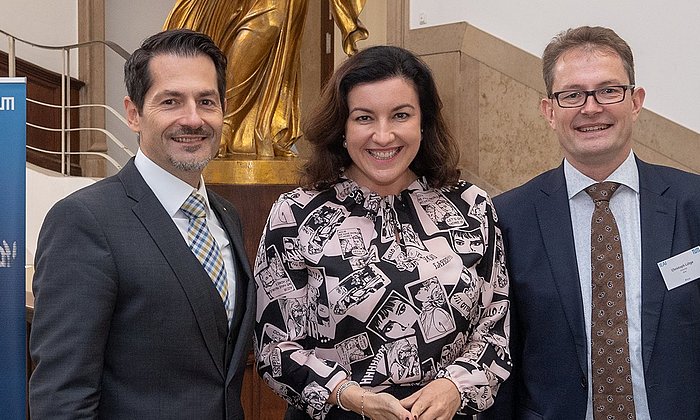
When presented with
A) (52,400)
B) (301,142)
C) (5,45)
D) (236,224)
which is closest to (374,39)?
(301,142)

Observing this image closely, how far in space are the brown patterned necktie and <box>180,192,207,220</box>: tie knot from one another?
0.92 m

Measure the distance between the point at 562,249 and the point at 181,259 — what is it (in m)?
0.92

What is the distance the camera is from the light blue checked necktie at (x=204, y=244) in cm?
199

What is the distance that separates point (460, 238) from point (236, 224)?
1.80 feet

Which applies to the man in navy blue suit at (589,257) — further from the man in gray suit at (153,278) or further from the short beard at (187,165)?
the short beard at (187,165)

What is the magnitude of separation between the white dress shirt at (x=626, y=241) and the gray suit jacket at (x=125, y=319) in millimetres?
834

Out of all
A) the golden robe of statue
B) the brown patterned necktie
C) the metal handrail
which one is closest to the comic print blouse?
the brown patterned necktie

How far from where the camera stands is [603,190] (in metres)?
2.21

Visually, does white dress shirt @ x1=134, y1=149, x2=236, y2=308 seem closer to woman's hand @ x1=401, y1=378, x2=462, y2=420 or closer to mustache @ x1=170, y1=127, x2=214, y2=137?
mustache @ x1=170, y1=127, x2=214, y2=137

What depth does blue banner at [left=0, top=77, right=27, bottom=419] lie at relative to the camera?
221 cm

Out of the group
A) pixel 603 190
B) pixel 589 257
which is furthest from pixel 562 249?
pixel 603 190

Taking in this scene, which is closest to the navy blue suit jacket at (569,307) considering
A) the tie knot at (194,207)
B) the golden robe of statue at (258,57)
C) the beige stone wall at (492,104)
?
the tie knot at (194,207)

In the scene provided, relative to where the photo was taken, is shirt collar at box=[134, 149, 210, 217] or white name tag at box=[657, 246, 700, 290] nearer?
shirt collar at box=[134, 149, 210, 217]

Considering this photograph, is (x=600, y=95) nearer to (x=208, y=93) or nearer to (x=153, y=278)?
(x=208, y=93)
